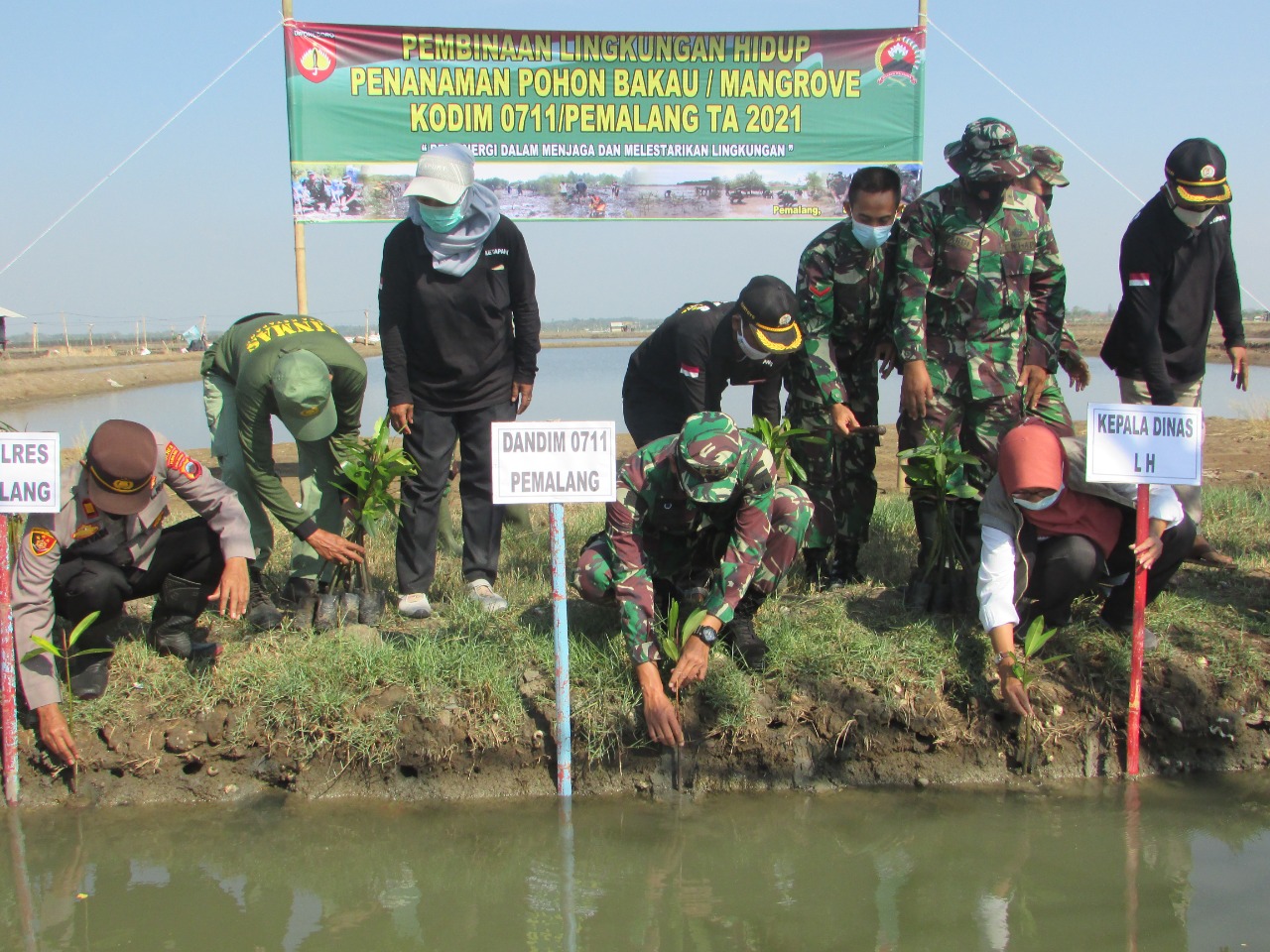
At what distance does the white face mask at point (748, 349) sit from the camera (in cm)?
434

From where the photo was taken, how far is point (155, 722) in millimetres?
4148

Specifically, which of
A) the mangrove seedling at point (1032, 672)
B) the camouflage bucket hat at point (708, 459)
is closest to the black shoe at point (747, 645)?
the camouflage bucket hat at point (708, 459)

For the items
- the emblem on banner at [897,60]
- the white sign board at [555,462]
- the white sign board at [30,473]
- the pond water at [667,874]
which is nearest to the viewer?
the pond water at [667,874]

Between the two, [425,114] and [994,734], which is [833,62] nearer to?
[425,114]

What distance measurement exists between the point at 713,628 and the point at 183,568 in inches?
86.0

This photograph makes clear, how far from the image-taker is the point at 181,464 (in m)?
4.13

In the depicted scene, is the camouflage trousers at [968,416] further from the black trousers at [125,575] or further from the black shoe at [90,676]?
the black shoe at [90,676]

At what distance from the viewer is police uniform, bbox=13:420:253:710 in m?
3.95

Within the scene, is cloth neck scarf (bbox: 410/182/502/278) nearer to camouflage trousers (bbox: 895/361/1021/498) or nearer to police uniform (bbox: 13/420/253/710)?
police uniform (bbox: 13/420/253/710)

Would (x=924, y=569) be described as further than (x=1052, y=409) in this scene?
No

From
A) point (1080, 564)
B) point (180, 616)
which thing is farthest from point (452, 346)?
point (1080, 564)

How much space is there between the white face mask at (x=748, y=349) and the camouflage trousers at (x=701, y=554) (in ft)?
1.81

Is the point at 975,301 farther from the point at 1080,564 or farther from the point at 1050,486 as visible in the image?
the point at 1080,564

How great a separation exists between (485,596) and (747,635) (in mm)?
1274
